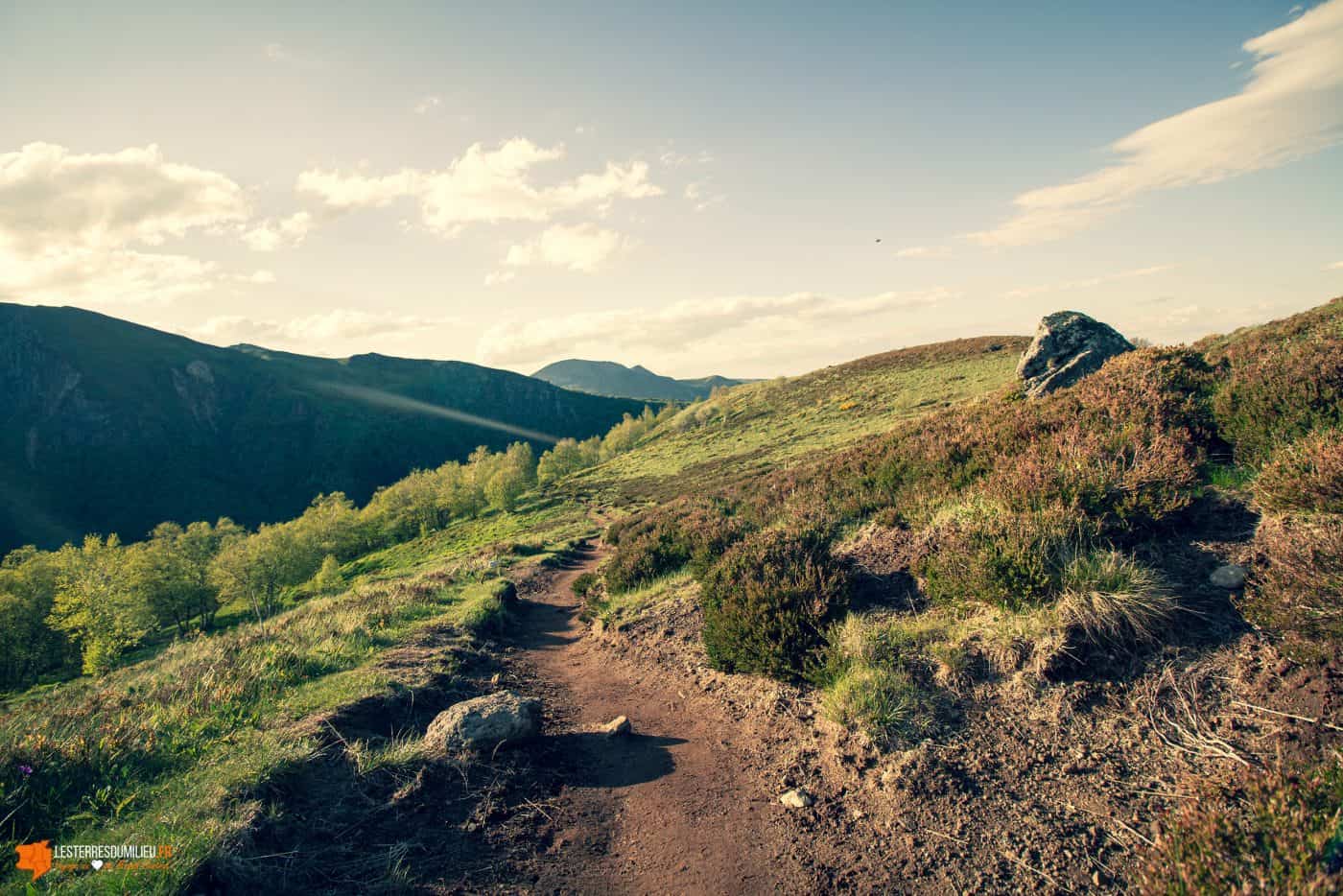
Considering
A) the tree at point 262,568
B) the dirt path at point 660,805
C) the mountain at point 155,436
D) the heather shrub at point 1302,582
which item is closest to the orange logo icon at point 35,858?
the dirt path at point 660,805

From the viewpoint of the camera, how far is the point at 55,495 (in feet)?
392

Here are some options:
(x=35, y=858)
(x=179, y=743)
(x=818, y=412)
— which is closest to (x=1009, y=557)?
(x=35, y=858)

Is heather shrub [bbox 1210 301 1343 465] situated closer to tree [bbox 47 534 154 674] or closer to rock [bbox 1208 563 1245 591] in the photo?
rock [bbox 1208 563 1245 591]

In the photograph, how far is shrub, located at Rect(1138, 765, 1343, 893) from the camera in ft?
9.63

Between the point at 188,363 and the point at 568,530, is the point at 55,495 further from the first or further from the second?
the point at 568,530

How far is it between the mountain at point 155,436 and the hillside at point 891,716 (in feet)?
513

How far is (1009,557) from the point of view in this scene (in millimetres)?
6492

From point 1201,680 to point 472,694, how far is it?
932cm

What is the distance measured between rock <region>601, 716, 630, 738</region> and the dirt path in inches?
5.1

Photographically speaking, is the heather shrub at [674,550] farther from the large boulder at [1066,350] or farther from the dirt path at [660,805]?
the large boulder at [1066,350]

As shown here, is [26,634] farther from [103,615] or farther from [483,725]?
[483,725]

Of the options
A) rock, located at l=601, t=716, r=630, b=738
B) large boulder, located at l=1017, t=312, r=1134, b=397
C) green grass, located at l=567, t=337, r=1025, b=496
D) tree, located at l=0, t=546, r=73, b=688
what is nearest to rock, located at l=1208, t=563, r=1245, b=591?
rock, located at l=601, t=716, r=630, b=738

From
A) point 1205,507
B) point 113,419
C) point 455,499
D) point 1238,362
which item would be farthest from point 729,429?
point 113,419

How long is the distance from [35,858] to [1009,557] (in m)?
9.80
